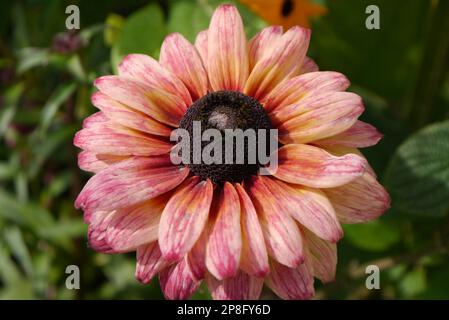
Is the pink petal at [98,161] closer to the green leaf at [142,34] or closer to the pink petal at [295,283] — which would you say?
the pink petal at [295,283]

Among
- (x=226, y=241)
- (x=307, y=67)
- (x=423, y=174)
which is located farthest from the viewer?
(x=423, y=174)

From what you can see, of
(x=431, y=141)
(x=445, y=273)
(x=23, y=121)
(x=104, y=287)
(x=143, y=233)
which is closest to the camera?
(x=143, y=233)

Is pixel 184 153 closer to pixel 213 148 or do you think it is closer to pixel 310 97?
pixel 213 148

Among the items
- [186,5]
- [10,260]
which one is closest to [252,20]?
[186,5]

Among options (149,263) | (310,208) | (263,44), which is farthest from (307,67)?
(149,263)

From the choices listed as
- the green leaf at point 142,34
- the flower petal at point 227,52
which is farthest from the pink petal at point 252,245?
the green leaf at point 142,34

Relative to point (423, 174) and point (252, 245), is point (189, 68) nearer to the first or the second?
point (252, 245)
